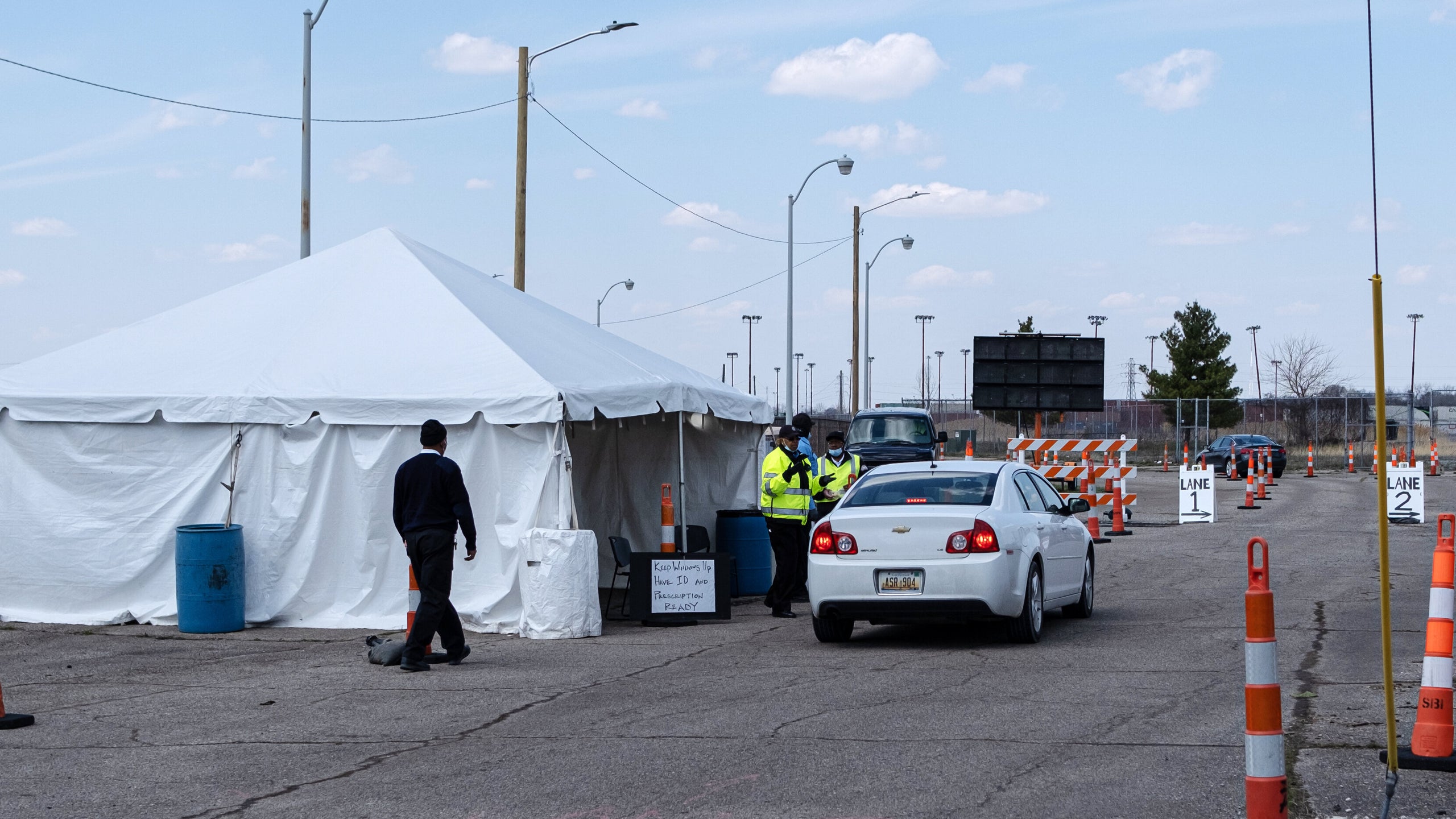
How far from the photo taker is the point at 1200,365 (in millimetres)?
65750

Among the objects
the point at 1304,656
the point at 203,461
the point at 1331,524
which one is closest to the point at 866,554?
the point at 1304,656

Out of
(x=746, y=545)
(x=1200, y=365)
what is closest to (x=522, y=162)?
(x=746, y=545)

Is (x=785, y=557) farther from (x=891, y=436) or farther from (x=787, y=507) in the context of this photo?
(x=891, y=436)

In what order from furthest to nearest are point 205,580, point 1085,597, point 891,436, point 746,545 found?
point 891,436
point 746,545
point 1085,597
point 205,580

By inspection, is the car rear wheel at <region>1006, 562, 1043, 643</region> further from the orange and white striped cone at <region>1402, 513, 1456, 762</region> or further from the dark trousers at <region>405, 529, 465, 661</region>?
the orange and white striped cone at <region>1402, 513, 1456, 762</region>

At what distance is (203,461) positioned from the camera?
13.6 meters

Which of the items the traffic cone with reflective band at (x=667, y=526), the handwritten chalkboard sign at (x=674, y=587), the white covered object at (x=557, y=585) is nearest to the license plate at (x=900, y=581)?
the white covered object at (x=557, y=585)

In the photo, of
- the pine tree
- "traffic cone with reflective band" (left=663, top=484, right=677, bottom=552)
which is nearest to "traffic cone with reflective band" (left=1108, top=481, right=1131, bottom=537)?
"traffic cone with reflective band" (left=663, top=484, right=677, bottom=552)

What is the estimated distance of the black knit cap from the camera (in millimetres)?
10922

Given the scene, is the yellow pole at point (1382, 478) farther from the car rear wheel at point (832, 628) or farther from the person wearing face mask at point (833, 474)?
the person wearing face mask at point (833, 474)

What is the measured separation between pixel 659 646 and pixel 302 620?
3709mm

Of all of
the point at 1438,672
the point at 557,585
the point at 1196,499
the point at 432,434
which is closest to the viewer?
the point at 1438,672

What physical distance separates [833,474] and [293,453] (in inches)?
210

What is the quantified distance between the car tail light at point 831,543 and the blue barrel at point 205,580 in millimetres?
5431
